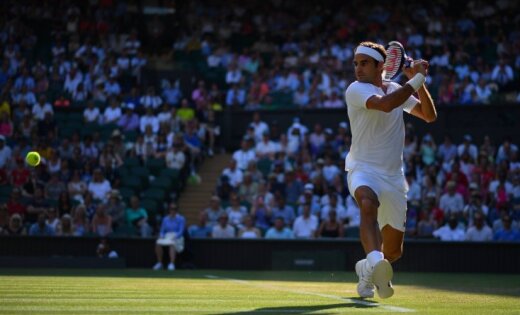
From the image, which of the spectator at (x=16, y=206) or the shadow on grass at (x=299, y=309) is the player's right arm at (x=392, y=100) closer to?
the shadow on grass at (x=299, y=309)

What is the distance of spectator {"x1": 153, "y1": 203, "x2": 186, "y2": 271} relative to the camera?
1820 cm

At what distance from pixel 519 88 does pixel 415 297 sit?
15.5 meters

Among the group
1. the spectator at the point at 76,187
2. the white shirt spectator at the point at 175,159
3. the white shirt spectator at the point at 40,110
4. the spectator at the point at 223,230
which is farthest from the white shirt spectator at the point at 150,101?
the spectator at the point at 223,230

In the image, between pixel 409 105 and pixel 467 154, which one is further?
pixel 467 154

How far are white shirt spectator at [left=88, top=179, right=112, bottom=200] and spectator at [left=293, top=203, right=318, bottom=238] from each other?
442 centimetres

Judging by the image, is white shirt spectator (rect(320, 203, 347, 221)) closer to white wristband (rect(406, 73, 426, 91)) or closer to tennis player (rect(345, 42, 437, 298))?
tennis player (rect(345, 42, 437, 298))

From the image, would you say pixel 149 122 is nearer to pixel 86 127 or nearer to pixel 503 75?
pixel 86 127

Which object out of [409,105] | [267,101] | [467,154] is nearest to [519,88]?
[467,154]

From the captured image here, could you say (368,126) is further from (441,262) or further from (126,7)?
(126,7)

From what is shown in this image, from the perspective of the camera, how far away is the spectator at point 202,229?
19.4 m

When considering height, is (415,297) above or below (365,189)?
below

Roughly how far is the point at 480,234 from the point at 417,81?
36.0ft

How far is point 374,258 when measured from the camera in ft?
25.1

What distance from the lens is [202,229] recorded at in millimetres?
19500
